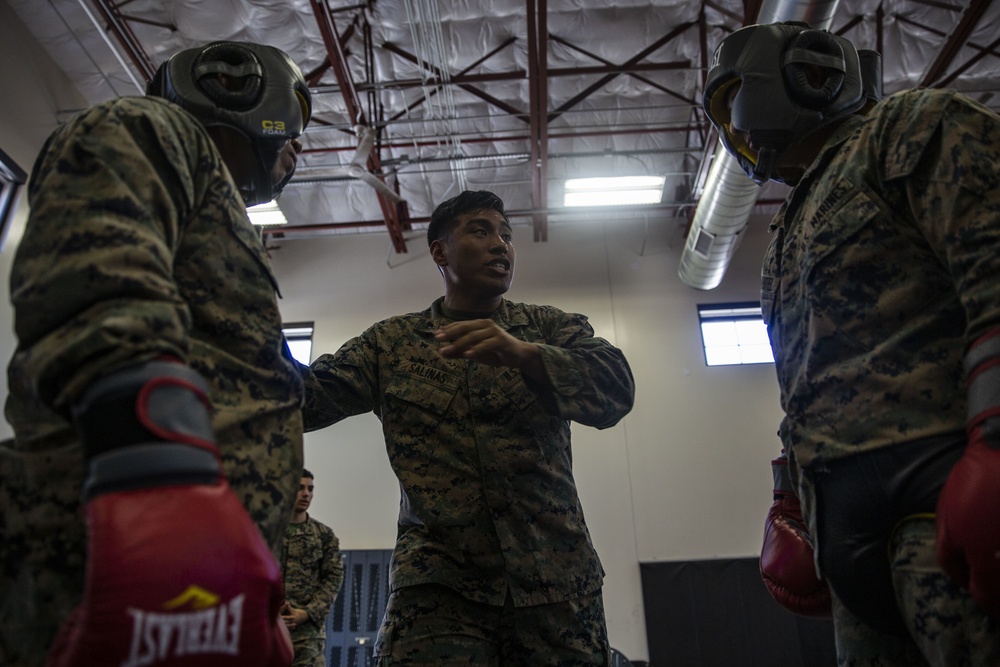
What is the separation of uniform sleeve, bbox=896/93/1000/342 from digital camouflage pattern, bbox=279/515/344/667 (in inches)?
145

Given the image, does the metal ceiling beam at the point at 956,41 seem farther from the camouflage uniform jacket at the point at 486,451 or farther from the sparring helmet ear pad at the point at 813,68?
the camouflage uniform jacket at the point at 486,451

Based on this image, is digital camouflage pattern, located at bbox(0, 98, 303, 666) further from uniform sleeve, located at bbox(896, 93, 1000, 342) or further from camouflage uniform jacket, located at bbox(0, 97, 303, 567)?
uniform sleeve, located at bbox(896, 93, 1000, 342)

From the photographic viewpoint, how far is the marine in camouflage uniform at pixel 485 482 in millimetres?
1572

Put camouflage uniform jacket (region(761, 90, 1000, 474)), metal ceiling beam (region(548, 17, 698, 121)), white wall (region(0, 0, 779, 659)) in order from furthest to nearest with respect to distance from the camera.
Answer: white wall (region(0, 0, 779, 659)), metal ceiling beam (region(548, 17, 698, 121)), camouflage uniform jacket (region(761, 90, 1000, 474))

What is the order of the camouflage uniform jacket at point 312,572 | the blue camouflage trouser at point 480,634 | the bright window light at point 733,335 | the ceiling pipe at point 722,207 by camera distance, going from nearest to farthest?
the blue camouflage trouser at point 480,634 → the camouflage uniform jacket at point 312,572 → the ceiling pipe at point 722,207 → the bright window light at point 733,335

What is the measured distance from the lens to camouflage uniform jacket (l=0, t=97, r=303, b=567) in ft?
2.72

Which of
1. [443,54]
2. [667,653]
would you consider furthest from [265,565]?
[667,653]

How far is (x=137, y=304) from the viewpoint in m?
0.85

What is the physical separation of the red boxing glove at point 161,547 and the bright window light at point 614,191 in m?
6.98

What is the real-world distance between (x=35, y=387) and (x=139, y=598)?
12.1 inches

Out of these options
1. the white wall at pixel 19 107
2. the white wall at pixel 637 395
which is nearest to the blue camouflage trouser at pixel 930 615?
the white wall at pixel 19 107

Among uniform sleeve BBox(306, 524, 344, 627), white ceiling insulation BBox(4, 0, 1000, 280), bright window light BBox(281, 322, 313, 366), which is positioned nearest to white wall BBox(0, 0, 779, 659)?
bright window light BBox(281, 322, 313, 366)

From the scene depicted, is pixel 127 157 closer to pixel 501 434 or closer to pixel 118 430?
pixel 118 430

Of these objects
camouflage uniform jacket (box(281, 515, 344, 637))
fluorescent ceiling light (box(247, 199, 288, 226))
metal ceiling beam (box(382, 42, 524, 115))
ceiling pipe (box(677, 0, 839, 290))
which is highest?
metal ceiling beam (box(382, 42, 524, 115))
